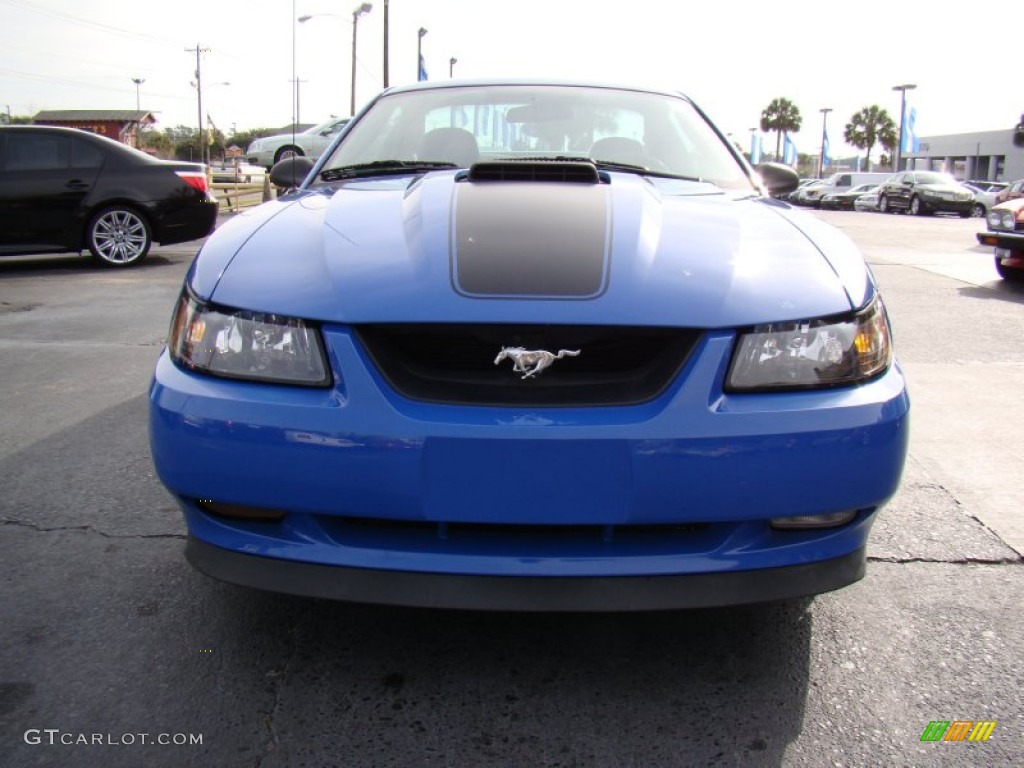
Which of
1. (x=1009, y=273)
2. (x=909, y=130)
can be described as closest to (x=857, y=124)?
(x=909, y=130)

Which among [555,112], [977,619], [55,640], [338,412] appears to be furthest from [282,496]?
[555,112]

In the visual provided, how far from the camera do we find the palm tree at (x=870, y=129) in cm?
8069

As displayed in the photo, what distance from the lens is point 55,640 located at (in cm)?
228

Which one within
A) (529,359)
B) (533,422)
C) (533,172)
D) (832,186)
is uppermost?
(832,186)

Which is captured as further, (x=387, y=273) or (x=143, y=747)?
(x=387, y=273)

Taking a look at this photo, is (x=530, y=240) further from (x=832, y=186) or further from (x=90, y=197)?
(x=832, y=186)

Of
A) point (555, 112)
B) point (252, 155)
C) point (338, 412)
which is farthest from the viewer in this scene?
point (252, 155)

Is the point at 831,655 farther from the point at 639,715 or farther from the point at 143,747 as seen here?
the point at 143,747

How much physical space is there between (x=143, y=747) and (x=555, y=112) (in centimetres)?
254

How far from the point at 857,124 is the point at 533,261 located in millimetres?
88113

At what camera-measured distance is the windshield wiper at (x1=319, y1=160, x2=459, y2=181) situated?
3.17m

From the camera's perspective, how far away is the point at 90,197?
9828 millimetres
